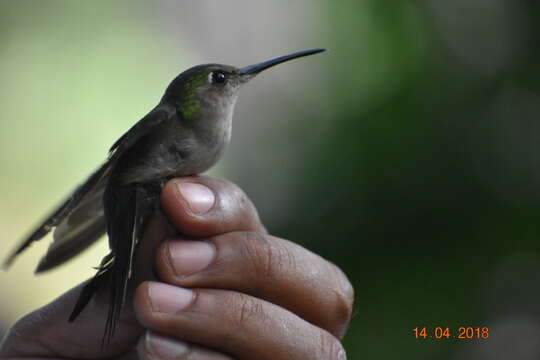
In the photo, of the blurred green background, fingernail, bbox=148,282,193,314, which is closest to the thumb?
fingernail, bbox=148,282,193,314

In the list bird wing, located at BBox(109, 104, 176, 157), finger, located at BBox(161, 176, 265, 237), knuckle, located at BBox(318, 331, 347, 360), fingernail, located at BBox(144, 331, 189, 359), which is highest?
bird wing, located at BBox(109, 104, 176, 157)

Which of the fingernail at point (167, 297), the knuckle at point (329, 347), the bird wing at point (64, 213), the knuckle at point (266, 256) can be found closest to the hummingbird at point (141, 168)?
the bird wing at point (64, 213)

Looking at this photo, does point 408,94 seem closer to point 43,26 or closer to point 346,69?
point 346,69

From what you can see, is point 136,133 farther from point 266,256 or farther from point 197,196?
point 266,256

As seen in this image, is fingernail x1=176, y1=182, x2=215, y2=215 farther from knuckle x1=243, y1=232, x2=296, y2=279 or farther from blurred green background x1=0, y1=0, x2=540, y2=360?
blurred green background x1=0, y1=0, x2=540, y2=360
